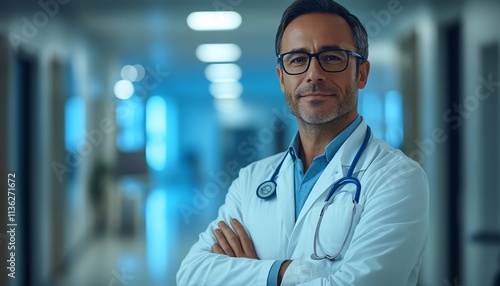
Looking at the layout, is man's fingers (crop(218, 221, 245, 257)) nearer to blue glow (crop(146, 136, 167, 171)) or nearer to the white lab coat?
the white lab coat

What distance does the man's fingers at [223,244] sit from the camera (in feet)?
4.79

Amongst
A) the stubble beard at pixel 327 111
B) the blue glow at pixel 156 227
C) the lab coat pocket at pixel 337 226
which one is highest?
the stubble beard at pixel 327 111

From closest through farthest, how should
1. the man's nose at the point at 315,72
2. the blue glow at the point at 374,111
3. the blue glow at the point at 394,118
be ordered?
the man's nose at the point at 315,72, the blue glow at the point at 374,111, the blue glow at the point at 394,118

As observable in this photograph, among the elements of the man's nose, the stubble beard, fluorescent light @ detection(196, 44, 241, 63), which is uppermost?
fluorescent light @ detection(196, 44, 241, 63)

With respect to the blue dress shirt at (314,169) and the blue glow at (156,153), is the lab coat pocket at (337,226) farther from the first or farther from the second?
the blue glow at (156,153)

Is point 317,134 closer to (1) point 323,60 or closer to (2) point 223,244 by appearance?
(1) point 323,60

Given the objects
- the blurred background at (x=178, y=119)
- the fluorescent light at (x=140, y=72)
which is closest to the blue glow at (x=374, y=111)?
the blurred background at (x=178, y=119)

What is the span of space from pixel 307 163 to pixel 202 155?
136 centimetres

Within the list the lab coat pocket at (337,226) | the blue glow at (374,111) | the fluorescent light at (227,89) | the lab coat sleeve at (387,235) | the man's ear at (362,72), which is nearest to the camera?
the lab coat sleeve at (387,235)

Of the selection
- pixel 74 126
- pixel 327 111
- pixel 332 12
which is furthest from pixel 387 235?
pixel 74 126

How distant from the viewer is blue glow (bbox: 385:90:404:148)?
267 cm

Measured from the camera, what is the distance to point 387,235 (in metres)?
1.20

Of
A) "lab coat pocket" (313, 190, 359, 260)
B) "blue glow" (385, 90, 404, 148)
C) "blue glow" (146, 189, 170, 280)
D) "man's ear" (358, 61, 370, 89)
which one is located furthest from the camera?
"blue glow" (146, 189, 170, 280)

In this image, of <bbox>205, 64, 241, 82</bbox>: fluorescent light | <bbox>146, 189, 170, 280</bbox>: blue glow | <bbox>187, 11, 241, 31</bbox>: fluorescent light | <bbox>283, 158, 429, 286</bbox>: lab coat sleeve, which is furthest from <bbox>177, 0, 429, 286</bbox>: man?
<bbox>146, 189, 170, 280</bbox>: blue glow
